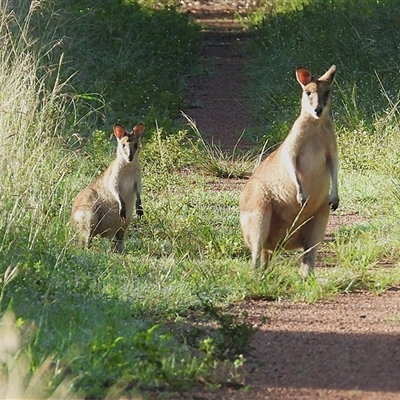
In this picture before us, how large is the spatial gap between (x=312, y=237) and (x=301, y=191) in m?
0.31

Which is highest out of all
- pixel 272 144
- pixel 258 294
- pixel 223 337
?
pixel 223 337

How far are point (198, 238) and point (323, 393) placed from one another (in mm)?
3268

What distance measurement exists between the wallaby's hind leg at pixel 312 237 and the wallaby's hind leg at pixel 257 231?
10.2 inches

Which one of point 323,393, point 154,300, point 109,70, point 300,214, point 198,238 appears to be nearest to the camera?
point 323,393

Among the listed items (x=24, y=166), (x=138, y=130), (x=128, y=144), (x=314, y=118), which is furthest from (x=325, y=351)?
(x=138, y=130)

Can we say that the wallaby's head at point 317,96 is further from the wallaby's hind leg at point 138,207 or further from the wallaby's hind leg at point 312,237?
the wallaby's hind leg at point 138,207

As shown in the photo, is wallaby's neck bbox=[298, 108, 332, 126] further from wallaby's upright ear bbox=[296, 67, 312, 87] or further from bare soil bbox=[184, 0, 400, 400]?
bare soil bbox=[184, 0, 400, 400]

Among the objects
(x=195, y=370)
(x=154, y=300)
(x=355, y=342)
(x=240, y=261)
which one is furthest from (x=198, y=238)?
(x=195, y=370)

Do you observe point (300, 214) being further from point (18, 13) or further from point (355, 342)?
point (18, 13)

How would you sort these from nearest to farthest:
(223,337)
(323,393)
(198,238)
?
(323,393) < (223,337) < (198,238)

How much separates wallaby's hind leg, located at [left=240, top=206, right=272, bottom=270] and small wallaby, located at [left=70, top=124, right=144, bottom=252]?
4.43 feet

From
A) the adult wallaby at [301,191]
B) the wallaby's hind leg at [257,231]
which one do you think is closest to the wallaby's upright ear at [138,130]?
the adult wallaby at [301,191]

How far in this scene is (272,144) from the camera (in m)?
→ 12.2

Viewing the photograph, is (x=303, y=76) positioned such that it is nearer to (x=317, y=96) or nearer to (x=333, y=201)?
(x=317, y=96)
